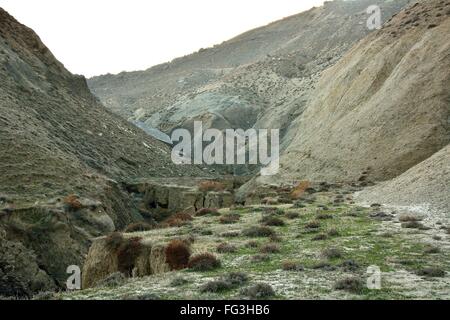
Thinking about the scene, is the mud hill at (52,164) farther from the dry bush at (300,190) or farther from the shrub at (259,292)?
the shrub at (259,292)

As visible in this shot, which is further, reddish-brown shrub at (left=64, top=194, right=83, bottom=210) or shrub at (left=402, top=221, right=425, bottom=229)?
reddish-brown shrub at (left=64, top=194, right=83, bottom=210)

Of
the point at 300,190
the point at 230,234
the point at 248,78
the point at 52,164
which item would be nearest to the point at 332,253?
the point at 230,234

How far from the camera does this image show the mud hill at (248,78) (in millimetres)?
85875

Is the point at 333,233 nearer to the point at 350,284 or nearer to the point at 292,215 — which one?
the point at 292,215

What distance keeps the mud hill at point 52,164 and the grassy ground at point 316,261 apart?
27.4 feet

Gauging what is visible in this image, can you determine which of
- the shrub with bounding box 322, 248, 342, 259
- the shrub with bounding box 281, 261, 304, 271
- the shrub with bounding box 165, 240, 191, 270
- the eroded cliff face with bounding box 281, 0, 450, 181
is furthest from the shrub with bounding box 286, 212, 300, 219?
the eroded cliff face with bounding box 281, 0, 450, 181

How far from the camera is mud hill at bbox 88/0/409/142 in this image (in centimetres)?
8588

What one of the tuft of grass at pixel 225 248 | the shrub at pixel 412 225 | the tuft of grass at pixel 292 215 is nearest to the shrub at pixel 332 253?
the tuft of grass at pixel 225 248

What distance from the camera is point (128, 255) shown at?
19938 mm

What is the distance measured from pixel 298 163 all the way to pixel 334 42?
69834 mm

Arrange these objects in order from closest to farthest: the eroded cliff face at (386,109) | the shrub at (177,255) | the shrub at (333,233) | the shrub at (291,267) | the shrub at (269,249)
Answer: the shrub at (291,267), the shrub at (177,255), the shrub at (269,249), the shrub at (333,233), the eroded cliff face at (386,109)

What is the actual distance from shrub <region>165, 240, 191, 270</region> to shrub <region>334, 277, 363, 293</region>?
5763 millimetres

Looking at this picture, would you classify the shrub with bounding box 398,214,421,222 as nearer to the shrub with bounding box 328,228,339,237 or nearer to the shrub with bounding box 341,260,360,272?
the shrub with bounding box 328,228,339,237
